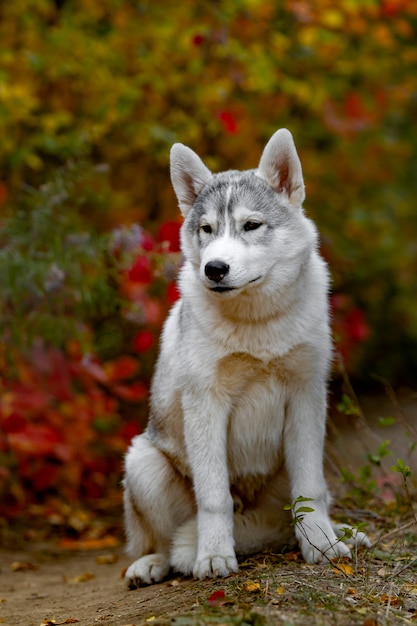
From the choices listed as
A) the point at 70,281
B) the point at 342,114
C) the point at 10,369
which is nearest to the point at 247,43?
the point at 342,114

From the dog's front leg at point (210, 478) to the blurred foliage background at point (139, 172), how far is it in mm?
1894

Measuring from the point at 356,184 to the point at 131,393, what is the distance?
529cm

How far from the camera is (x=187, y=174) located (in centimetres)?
455

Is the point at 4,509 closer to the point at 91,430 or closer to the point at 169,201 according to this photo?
the point at 91,430

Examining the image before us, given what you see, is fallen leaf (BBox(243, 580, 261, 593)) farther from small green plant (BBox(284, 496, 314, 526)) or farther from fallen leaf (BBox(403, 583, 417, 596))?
fallen leaf (BBox(403, 583, 417, 596))

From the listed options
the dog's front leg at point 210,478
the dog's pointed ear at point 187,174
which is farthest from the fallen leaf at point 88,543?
the dog's pointed ear at point 187,174

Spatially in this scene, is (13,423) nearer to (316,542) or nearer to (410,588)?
(316,542)

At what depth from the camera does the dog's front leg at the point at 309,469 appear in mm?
4336

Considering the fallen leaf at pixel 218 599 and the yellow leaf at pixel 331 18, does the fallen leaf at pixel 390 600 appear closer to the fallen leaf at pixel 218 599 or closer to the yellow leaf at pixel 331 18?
the fallen leaf at pixel 218 599

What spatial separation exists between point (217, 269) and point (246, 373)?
596 mm

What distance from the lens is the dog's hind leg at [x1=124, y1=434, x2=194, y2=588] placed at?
4660 mm

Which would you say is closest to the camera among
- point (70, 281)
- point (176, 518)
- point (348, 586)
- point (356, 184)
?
point (348, 586)

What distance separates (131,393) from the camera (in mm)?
7457

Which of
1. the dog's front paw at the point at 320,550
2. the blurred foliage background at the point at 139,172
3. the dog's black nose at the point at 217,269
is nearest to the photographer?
the dog's black nose at the point at 217,269
